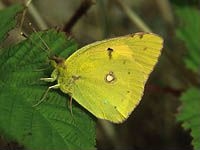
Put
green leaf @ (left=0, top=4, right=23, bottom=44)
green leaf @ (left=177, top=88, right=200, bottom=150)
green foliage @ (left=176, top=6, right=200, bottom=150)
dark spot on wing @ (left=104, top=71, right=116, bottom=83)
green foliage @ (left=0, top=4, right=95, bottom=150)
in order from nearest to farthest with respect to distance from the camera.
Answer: green foliage @ (left=0, top=4, right=95, bottom=150) → green leaf @ (left=0, top=4, right=23, bottom=44) → dark spot on wing @ (left=104, top=71, right=116, bottom=83) → green leaf @ (left=177, top=88, right=200, bottom=150) → green foliage @ (left=176, top=6, right=200, bottom=150)

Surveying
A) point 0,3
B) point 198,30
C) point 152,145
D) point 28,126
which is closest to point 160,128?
point 152,145

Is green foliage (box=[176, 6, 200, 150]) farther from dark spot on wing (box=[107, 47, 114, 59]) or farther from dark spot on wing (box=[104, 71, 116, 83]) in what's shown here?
dark spot on wing (box=[107, 47, 114, 59])

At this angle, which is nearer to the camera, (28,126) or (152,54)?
(28,126)

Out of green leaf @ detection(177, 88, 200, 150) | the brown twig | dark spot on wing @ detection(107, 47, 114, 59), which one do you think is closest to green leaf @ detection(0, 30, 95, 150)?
dark spot on wing @ detection(107, 47, 114, 59)

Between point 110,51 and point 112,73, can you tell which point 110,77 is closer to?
point 112,73

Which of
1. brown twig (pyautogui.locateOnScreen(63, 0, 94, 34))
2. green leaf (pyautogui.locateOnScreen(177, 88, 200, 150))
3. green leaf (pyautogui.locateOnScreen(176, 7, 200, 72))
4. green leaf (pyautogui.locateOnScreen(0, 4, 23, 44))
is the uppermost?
green leaf (pyautogui.locateOnScreen(0, 4, 23, 44))

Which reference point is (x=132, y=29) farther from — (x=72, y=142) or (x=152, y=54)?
(x=72, y=142)

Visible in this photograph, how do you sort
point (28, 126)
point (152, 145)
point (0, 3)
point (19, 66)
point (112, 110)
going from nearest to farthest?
point (28, 126)
point (19, 66)
point (112, 110)
point (0, 3)
point (152, 145)
